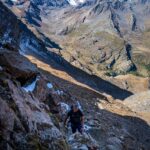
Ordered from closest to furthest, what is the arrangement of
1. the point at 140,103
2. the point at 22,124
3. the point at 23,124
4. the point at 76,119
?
the point at 22,124 < the point at 23,124 < the point at 76,119 < the point at 140,103

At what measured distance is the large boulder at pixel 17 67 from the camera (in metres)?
29.4

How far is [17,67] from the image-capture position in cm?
2967

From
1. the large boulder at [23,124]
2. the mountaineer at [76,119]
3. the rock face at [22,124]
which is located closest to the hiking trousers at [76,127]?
the mountaineer at [76,119]

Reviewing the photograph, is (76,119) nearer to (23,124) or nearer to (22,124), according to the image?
(23,124)

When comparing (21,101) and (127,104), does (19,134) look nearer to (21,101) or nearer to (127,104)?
(21,101)

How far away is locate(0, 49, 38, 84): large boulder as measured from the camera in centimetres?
2936

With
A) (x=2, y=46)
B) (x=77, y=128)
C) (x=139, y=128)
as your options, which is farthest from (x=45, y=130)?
(x=139, y=128)

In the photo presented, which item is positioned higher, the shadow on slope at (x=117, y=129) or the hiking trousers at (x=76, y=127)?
the hiking trousers at (x=76, y=127)

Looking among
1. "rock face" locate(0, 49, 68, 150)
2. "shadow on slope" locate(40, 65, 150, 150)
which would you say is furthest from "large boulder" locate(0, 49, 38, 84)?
"shadow on slope" locate(40, 65, 150, 150)

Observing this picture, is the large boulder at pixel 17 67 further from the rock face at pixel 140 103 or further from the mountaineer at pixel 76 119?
the rock face at pixel 140 103

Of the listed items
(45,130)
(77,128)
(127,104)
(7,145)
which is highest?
(7,145)

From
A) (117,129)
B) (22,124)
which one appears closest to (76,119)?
(22,124)

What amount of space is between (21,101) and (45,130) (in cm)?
211

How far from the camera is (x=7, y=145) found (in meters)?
18.6
